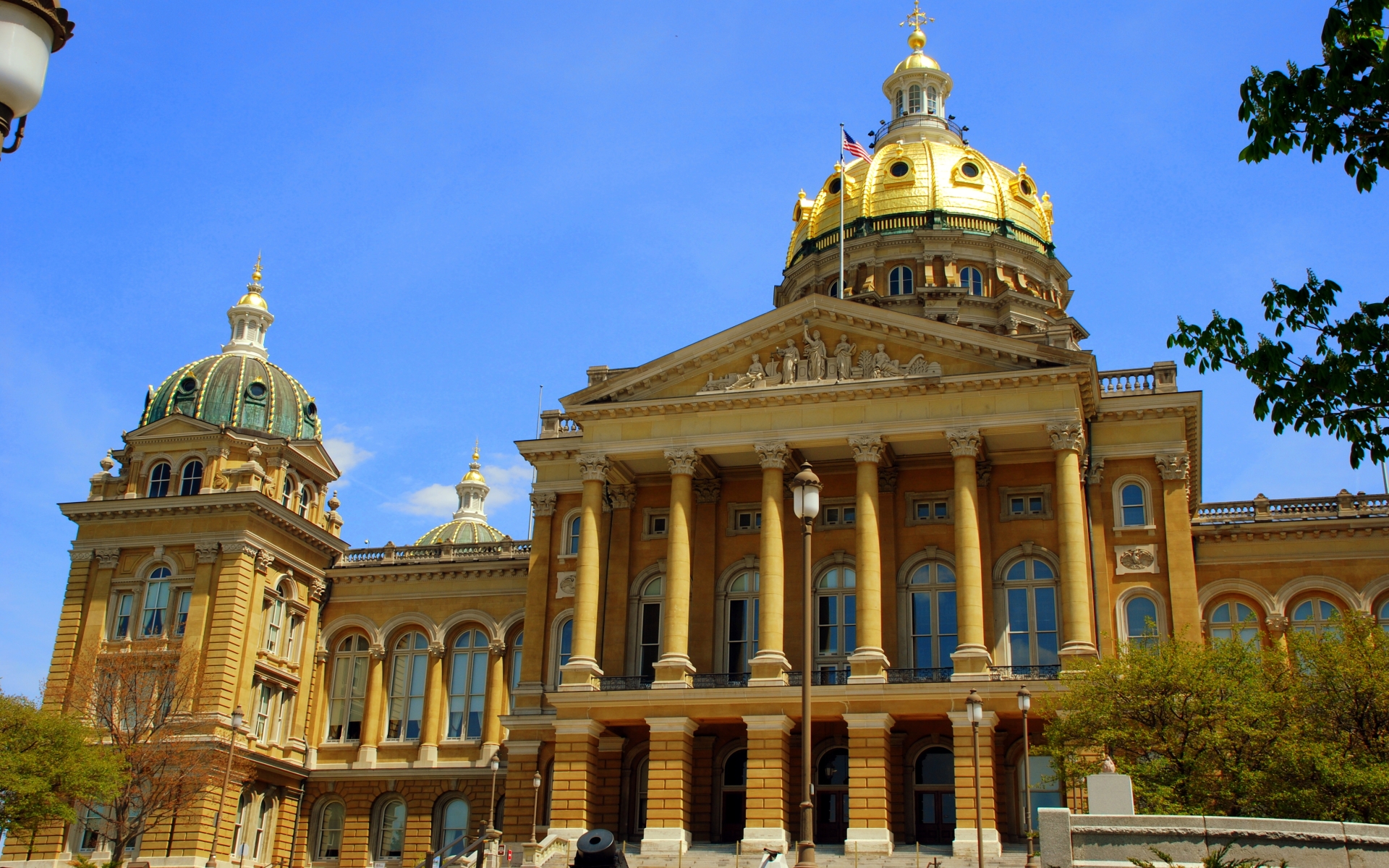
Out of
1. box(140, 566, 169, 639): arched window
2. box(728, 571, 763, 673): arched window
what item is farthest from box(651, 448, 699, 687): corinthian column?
box(140, 566, 169, 639): arched window

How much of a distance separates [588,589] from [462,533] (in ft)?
148

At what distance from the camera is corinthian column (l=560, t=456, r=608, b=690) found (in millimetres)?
42969

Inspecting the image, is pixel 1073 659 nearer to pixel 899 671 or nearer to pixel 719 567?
pixel 899 671

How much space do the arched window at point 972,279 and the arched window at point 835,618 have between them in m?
21.9

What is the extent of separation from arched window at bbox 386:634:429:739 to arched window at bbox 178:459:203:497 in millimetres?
9942

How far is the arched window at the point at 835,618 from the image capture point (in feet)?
145

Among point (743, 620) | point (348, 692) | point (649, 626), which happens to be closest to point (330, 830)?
point (348, 692)

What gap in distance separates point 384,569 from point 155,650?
31.7 feet

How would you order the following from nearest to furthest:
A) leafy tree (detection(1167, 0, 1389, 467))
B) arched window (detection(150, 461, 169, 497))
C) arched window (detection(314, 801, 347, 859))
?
leafy tree (detection(1167, 0, 1389, 467)) < arched window (detection(150, 461, 169, 497)) < arched window (detection(314, 801, 347, 859))

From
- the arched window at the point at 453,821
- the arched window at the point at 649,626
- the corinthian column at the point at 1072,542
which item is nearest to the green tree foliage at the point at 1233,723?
the corinthian column at the point at 1072,542

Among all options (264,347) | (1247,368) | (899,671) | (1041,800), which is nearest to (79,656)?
(264,347)

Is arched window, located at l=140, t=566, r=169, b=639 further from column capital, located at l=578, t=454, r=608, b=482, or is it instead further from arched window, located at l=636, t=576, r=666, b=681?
arched window, located at l=636, t=576, r=666, b=681

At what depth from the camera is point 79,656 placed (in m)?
50.1

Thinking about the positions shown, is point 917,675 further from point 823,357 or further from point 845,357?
point 823,357
